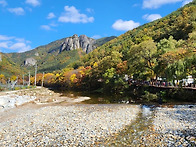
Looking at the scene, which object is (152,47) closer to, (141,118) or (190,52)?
(190,52)

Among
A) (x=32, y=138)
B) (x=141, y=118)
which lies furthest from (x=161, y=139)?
(x=32, y=138)

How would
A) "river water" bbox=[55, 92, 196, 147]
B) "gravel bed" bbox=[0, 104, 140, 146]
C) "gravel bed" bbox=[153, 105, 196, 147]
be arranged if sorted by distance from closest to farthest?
"gravel bed" bbox=[153, 105, 196, 147] < "river water" bbox=[55, 92, 196, 147] < "gravel bed" bbox=[0, 104, 140, 146]

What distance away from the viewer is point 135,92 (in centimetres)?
4078

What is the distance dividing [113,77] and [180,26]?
5166cm

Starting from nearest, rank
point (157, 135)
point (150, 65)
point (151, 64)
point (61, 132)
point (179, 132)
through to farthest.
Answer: point (157, 135) → point (179, 132) → point (61, 132) → point (150, 65) → point (151, 64)

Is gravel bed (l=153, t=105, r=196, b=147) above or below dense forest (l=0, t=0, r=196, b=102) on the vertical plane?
below

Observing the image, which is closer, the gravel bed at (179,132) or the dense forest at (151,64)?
the gravel bed at (179,132)

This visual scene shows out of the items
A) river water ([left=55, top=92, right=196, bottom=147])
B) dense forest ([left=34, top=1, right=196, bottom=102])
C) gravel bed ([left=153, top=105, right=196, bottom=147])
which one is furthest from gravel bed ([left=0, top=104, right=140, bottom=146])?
dense forest ([left=34, top=1, right=196, bottom=102])

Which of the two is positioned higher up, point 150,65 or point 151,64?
point 151,64

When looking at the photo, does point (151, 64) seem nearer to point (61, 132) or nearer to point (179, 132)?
point (179, 132)

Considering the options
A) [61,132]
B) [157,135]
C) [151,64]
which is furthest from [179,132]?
[151,64]

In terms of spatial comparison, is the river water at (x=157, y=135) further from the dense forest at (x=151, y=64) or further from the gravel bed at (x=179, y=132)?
the dense forest at (x=151, y=64)

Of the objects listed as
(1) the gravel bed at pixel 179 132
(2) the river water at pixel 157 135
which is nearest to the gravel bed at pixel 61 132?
(2) the river water at pixel 157 135

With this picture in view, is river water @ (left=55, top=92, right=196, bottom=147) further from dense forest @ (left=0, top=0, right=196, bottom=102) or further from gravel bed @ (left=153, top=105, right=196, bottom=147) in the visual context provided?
dense forest @ (left=0, top=0, right=196, bottom=102)
